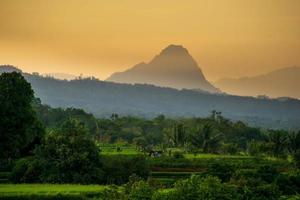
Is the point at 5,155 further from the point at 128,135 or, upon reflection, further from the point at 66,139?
the point at 128,135

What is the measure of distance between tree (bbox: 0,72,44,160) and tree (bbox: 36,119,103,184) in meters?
2.56

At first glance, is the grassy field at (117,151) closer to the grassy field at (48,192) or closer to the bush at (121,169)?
the bush at (121,169)

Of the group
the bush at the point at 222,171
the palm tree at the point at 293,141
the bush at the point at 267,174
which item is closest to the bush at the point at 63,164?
the bush at the point at 222,171

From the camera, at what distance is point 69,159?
35844mm

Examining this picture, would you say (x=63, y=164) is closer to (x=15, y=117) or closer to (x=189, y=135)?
(x=15, y=117)

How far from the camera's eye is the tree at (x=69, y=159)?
3547cm

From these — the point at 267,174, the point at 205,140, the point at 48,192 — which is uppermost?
the point at 205,140

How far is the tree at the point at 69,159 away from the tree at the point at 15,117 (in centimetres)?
256

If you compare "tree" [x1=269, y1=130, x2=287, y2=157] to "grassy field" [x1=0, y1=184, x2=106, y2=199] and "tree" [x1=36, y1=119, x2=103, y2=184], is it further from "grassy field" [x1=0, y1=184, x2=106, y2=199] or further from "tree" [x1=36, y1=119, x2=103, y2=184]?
"grassy field" [x1=0, y1=184, x2=106, y2=199]

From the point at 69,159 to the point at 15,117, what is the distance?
19.0 ft

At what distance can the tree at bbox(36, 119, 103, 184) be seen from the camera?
116 ft

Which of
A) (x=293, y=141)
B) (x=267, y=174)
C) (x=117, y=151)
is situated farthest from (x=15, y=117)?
(x=293, y=141)

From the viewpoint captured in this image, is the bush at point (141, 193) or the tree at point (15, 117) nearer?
the bush at point (141, 193)

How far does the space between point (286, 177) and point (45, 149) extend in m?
15.1
